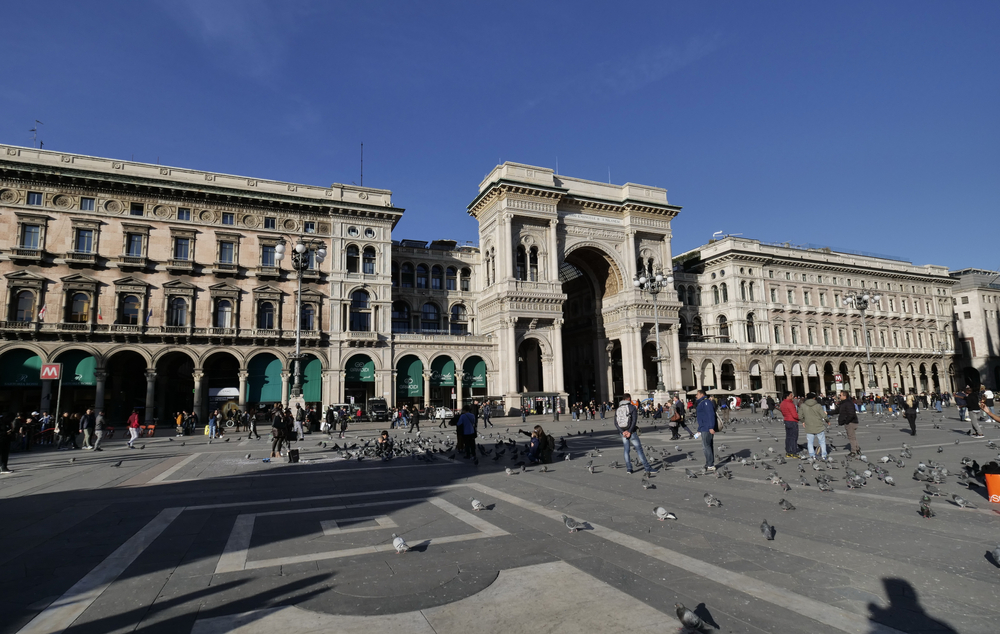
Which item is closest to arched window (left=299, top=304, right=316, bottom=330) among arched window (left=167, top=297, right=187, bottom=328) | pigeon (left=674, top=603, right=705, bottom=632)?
arched window (left=167, top=297, right=187, bottom=328)

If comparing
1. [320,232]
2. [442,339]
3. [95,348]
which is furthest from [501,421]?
[95,348]

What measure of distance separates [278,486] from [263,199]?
36497 mm

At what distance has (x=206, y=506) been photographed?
9617mm

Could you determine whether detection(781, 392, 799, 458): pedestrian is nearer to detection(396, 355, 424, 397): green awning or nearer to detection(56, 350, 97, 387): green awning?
detection(396, 355, 424, 397): green awning

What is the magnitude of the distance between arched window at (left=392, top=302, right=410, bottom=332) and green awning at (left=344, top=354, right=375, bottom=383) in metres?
7.36

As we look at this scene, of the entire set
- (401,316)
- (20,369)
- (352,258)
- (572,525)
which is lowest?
(572,525)

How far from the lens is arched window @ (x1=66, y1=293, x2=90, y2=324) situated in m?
38.0

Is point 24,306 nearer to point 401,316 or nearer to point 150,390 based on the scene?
point 150,390

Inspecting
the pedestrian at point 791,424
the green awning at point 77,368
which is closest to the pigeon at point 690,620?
the pedestrian at point 791,424

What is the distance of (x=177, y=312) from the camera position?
40.9 meters

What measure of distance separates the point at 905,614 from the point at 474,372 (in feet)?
150

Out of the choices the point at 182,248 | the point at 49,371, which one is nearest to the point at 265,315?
the point at 182,248

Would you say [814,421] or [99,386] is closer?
[814,421]

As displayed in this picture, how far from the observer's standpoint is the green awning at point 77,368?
37.1m
